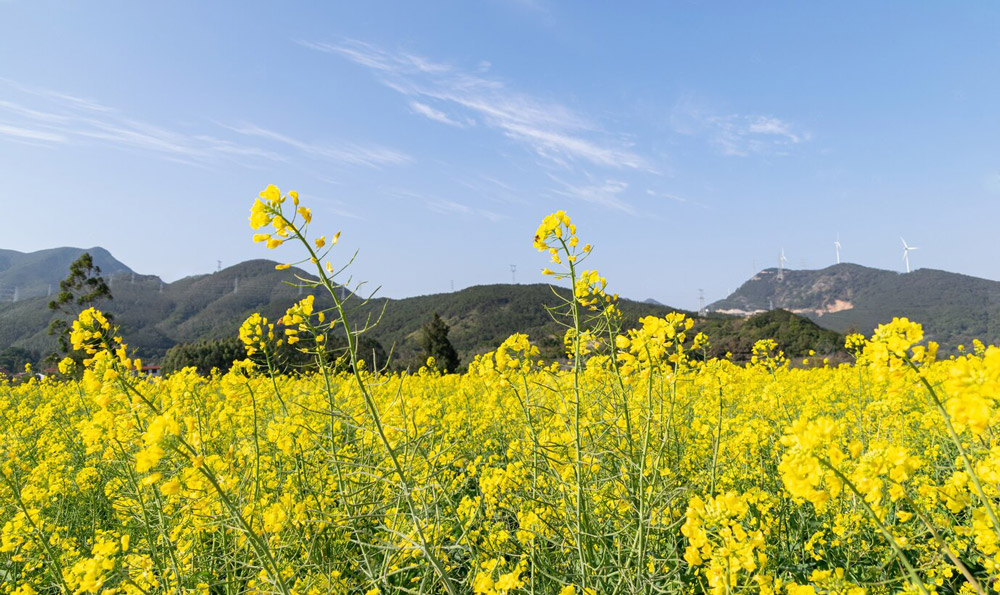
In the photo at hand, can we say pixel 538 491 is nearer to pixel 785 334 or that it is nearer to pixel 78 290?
pixel 785 334

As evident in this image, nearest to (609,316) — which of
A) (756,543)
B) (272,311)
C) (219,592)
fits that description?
(756,543)

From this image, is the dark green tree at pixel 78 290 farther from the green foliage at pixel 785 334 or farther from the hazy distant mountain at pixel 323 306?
the green foliage at pixel 785 334

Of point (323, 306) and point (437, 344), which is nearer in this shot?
point (437, 344)

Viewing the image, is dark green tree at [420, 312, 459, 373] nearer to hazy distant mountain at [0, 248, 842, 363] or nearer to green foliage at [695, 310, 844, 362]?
hazy distant mountain at [0, 248, 842, 363]

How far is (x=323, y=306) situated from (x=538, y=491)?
81.9 meters

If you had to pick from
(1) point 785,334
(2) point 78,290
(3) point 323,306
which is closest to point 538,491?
Result: (1) point 785,334

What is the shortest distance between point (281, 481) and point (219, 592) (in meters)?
0.72

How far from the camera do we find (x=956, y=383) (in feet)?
3.34

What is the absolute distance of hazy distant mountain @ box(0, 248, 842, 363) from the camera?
82.9ft

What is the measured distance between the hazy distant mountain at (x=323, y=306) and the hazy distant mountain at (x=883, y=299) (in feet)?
42.2

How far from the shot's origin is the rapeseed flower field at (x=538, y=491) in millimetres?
1574

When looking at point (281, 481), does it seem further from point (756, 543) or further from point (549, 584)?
point (756, 543)

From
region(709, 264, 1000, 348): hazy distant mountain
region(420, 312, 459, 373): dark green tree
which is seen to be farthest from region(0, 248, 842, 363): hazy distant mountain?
region(709, 264, 1000, 348): hazy distant mountain

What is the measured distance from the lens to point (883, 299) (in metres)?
→ 95.7
